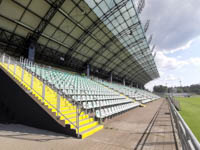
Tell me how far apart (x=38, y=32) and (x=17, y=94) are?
10258mm

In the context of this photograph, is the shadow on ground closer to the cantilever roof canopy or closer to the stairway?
the stairway

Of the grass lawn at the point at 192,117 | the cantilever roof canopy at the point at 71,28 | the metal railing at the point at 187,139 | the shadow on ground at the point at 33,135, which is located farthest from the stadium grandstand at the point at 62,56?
the grass lawn at the point at 192,117

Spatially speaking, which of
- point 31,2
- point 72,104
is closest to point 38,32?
point 31,2

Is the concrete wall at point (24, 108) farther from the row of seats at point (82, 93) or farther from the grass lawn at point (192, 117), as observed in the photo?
the grass lawn at point (192, 117)

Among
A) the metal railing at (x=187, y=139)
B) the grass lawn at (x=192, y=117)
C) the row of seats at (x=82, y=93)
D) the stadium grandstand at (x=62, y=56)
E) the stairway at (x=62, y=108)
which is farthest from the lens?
the row of seats at (x=82, y=93)

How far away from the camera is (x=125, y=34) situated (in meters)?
A: 22.0

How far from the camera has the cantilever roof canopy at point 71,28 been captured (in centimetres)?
1220

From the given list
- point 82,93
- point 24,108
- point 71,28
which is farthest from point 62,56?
point 24,108

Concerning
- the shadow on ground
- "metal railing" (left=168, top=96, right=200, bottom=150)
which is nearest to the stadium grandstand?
the shadow on ground

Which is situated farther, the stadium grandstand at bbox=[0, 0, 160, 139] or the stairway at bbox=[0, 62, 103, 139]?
the stadium grandstand at bbox=[0, 0, 160, 139]

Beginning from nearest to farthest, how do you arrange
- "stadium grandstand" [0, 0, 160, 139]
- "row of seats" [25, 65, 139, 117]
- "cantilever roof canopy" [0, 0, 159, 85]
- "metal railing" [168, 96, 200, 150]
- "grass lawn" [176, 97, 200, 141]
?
"metal railing" [168, 96, 200, 150], "stadium grandstand" [0, 0, 160, 139], "grass lawn" [176, 97, 200, 141], "row of seats" [25, 65, 139, 117], "cantilever roof canopy" [0, 0, 159, 85]

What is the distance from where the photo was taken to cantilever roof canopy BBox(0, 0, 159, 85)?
1220 centimetres

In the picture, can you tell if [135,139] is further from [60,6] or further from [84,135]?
[60,6]

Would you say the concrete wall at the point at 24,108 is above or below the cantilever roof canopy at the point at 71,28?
below
